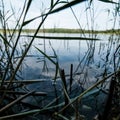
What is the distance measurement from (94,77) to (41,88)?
915 mm

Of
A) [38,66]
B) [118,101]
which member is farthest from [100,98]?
[38,66]

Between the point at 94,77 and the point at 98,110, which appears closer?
the point at 98,110

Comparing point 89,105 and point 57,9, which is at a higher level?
point 57,9

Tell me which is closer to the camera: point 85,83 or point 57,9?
point 57,9

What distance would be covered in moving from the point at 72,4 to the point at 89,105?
1.26 m

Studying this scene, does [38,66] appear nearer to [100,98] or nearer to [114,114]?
[100,98]

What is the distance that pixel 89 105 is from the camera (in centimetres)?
197

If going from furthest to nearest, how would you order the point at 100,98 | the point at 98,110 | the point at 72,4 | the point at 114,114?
the point at 100,98 < the point at 98,110 < the point at 114,114 < the point at 72,4

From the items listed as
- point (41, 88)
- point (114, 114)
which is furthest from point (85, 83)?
point (114, 114)

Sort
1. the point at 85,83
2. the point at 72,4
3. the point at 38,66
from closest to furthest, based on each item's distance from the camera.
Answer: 1. the point at 72,4
2. the point at 85,83
3. the point at 38,66

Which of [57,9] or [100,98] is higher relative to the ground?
[57,9]

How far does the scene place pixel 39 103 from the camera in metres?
1.96

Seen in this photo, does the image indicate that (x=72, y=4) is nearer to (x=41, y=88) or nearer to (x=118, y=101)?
(x=118, y=101)

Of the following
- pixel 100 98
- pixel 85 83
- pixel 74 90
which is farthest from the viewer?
pixel 85 83
